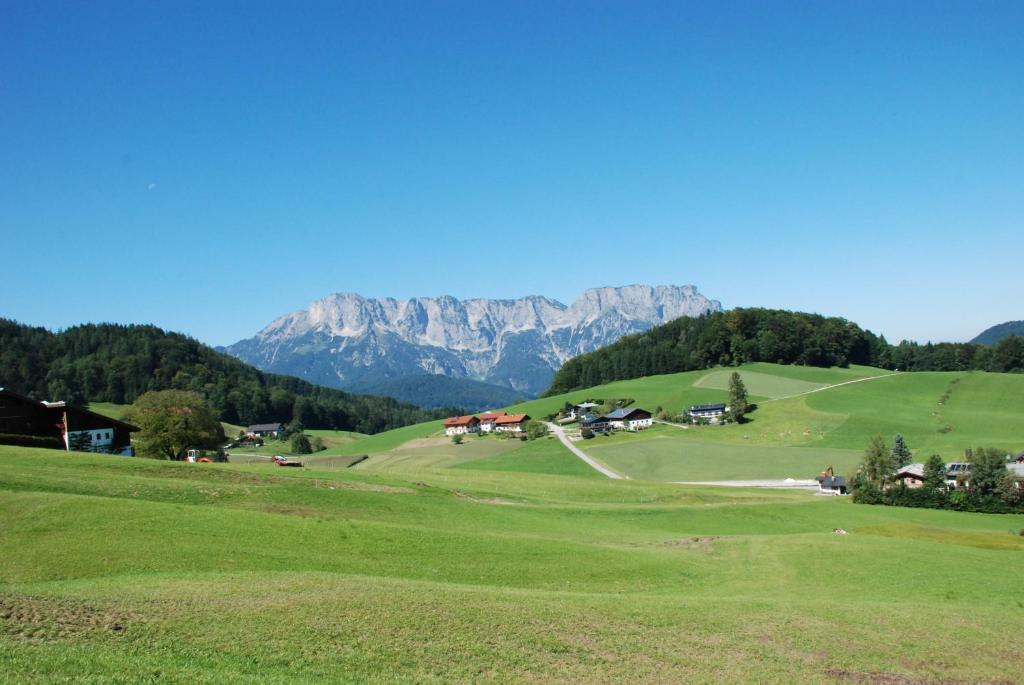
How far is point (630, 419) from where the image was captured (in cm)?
14988

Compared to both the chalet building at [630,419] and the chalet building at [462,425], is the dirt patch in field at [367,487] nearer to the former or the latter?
the chalet building at [630,419]

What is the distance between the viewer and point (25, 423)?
71.5 m

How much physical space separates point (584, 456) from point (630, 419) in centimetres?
3065

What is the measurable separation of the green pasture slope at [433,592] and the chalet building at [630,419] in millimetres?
93929

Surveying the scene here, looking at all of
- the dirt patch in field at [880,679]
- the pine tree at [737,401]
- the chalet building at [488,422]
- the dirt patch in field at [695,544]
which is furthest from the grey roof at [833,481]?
the chalet building at [488,422]

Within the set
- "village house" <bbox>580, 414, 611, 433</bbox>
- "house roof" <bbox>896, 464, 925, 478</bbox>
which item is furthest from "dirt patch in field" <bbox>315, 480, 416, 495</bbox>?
"village house" <bbox>580, 414, 611, 433</bbox>

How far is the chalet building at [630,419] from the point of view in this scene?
148 meters

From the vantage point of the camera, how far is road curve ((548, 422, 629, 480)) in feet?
347

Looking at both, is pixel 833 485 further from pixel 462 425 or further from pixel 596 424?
pixel 462 425

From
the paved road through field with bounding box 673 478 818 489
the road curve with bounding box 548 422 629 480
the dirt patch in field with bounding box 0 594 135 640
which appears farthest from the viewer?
the road curve with bounding box 548 422 629 480

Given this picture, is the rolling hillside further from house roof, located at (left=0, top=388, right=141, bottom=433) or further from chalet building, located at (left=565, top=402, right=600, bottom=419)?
house roof, located at (left=0, top=388, right=141, bottom=433)

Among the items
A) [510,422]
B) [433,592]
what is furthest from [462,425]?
[433,592]

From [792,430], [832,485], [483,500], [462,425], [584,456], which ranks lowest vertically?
[832,485]

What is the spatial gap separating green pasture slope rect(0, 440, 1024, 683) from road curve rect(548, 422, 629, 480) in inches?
2023
